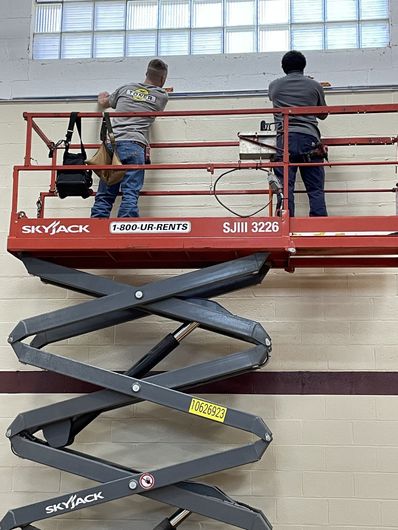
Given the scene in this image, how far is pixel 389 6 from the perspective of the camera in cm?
682

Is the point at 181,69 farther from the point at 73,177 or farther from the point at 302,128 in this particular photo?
the point at 73,177

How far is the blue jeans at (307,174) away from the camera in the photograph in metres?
5.73

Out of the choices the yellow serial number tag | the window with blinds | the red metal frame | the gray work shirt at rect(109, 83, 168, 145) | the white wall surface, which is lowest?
the yellow serial number tag

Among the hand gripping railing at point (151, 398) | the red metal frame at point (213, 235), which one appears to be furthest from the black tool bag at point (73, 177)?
the hand gripping railing at point (151, 398)

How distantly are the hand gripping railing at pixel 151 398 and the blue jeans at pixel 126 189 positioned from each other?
665mm

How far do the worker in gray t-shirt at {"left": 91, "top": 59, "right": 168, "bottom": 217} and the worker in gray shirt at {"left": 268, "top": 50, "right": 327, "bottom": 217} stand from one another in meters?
1.00

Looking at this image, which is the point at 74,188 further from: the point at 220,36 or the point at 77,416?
the point at 220,36

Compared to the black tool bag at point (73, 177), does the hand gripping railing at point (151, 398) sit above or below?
below

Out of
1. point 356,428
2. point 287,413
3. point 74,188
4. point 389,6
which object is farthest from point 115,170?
point 389,6

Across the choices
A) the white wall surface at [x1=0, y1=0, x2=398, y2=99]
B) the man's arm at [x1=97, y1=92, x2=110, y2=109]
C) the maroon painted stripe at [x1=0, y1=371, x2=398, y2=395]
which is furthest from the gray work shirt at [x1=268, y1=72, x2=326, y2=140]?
the maroon painted stripe at [x1=0, y1=371, x2=398, y2=395]

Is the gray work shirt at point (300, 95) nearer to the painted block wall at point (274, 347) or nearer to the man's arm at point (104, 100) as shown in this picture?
the painted block wall at point (274, 347)

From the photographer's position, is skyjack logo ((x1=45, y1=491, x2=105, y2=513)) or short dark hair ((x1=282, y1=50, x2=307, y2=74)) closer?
skyjack logo ((x1=45, y1=491, x2=105, y2=513))

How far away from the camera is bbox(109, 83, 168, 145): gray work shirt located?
5.83 meters

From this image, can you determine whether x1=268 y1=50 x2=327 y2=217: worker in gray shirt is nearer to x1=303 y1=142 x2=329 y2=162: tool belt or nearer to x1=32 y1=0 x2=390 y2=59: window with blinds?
x1=303 y1=142 x2=329 y2=162: tool belt
